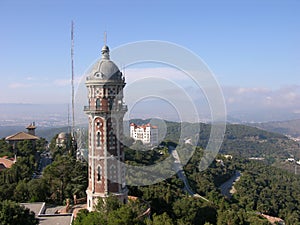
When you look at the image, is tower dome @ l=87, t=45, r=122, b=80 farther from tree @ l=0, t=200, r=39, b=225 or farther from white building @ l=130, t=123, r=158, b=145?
white building @ l=130, t=123, r=158, b=145

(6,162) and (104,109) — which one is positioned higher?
(104,109)

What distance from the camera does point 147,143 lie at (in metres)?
Answer: 41.0

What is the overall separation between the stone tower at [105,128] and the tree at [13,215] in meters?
4.36

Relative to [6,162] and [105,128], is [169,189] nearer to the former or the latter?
[105,128]

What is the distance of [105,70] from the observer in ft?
64.2

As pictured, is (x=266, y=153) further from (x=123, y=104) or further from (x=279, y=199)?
(x=123, y=104)

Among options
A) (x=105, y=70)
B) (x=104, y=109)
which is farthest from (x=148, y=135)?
(x=105, y=70)

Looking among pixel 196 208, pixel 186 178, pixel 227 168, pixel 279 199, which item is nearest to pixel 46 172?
pixel 196 208

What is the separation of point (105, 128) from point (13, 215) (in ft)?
22.0

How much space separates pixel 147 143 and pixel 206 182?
10.3m

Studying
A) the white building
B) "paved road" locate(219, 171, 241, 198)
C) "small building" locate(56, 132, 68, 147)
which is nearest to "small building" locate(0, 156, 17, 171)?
"small building" locate(56, 132, 68, 147)

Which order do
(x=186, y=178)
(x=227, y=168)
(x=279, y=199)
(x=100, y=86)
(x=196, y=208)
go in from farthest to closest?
(x=227, y=168)
(x=279, y=199)
(x=186, y=178)
(x=196, y=208)
(x=100, y=86)

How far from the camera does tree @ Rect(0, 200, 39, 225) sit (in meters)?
15.9

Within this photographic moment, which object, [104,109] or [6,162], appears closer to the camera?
[104,109]
